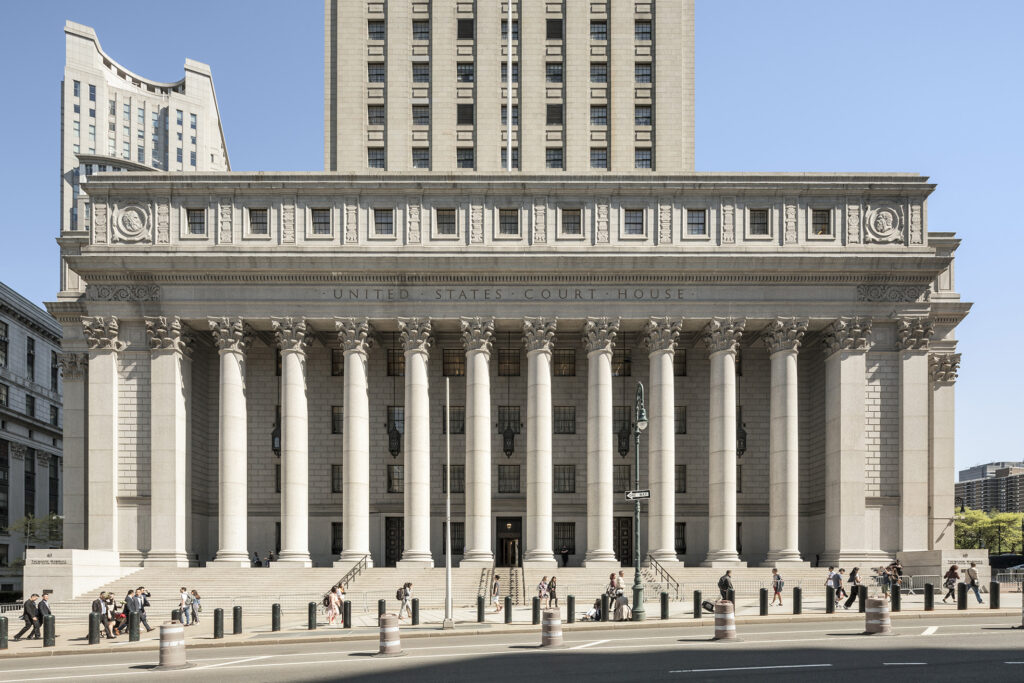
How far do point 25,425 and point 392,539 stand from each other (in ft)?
184

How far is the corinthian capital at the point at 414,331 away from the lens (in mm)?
57844

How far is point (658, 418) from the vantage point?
57.9 metres

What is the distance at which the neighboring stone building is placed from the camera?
96250mm

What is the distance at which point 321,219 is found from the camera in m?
59.4

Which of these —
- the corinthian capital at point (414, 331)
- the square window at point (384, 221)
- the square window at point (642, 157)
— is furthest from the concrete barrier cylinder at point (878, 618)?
the square window at point (642, 157)

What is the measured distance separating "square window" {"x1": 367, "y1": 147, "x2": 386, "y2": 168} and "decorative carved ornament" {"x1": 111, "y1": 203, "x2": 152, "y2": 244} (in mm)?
19085

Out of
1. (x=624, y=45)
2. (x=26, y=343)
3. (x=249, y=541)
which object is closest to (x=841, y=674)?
(x=249, y=541)

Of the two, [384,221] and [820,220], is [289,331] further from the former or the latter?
[820,220]

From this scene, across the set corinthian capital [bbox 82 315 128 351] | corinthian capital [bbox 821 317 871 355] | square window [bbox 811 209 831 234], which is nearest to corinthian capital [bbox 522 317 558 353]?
corinthian capital [bbox 821 317 871 355]

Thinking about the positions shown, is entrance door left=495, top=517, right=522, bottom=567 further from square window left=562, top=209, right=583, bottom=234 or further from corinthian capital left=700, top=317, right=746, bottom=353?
square window left=562, top=209, right=583, bottom=234

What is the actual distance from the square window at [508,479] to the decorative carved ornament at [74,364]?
27.3 m

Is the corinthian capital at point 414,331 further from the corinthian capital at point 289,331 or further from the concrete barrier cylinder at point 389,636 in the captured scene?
the concrete barrier cylinder at point 389,636

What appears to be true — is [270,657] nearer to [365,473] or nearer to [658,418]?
[365,473]

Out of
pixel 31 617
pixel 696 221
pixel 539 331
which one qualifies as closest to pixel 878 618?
pixel 31 617
